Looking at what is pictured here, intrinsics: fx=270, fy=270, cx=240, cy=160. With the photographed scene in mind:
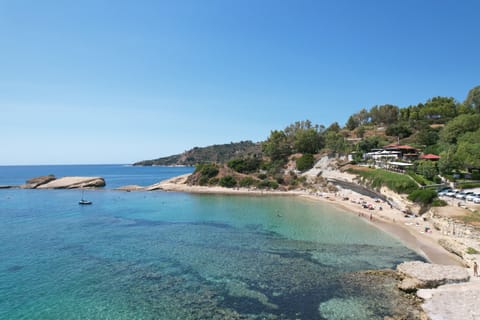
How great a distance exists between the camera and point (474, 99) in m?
84.5

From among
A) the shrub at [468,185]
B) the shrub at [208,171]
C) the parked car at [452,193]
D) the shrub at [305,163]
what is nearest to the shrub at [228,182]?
the shrub at [208,171]

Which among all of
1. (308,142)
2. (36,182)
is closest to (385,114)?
(308,142)

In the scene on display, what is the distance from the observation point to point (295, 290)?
1770cm

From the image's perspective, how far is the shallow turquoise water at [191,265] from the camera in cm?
1591

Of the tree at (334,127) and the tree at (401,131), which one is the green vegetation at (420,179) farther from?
the tree at (334,127)

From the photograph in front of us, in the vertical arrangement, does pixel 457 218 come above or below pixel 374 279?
above

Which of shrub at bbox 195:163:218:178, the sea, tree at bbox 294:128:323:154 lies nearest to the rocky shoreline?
the sea

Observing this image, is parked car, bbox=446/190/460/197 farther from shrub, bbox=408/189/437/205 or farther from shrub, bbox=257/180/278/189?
shrub, bbox=257/180/278/189

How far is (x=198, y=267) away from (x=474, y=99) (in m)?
103

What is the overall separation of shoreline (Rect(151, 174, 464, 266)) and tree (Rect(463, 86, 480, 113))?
60607mm

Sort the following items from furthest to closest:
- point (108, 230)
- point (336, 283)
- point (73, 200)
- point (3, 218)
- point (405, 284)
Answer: point (73, 200) < point (3, 218) < point (108, 230) < point (336, 283) < point (405, 284)

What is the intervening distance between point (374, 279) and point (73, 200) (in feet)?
206

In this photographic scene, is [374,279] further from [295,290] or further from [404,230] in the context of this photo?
[404,230]

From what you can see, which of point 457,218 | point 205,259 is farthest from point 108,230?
point 457,218
